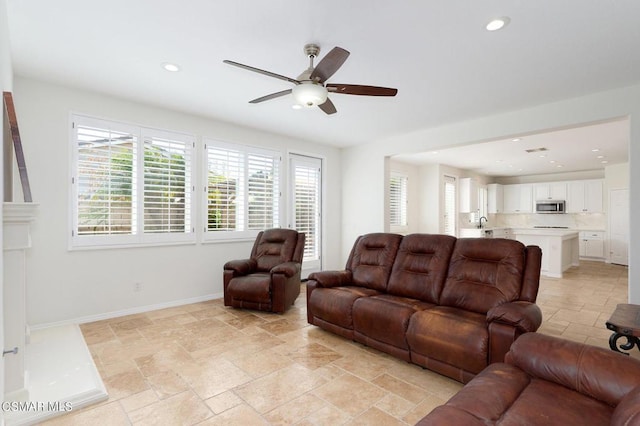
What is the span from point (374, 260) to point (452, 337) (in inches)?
55.7

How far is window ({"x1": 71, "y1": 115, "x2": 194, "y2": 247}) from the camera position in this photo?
3689mm

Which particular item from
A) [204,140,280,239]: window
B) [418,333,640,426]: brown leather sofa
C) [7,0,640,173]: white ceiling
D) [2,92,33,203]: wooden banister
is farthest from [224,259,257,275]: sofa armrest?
[418,333,640,426]: brown leather sofa

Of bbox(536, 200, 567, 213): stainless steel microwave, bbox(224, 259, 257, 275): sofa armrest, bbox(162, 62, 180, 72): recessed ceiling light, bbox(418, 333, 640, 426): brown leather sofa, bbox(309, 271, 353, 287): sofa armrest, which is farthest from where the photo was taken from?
bbox(536, 200, 567, 213): stainless steel microwave

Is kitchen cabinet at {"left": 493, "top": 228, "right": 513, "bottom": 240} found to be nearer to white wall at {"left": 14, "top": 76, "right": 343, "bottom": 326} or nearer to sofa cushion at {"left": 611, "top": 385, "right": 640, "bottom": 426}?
white wall at {"left": 14, "top": 76, "right": 343, "bottom": 326}

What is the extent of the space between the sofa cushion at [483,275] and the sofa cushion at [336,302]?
82 centimetres

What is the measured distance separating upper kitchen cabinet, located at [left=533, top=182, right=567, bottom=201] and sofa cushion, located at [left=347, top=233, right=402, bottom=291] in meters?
8.74

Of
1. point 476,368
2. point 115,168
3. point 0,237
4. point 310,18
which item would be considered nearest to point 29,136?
point 115,168

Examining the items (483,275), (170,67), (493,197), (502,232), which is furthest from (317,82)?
(493,197)

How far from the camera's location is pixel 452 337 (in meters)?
2.35

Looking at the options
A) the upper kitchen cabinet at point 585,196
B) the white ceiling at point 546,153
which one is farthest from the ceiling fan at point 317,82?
the upper kitchen cabinet at point 585,196

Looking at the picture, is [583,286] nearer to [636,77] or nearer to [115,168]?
[636,77]

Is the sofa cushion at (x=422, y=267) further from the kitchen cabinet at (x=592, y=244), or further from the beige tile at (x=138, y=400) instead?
the kitchen cabinet at (x=592, y=244)

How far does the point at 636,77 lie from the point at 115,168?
591 centimetres

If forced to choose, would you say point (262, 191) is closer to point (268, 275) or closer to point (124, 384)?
point (268, 275)
